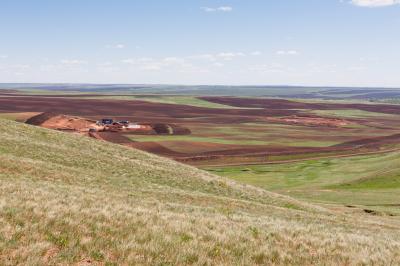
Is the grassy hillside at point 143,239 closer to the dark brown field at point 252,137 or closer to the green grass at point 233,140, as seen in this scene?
the dark brown field at point 252,137

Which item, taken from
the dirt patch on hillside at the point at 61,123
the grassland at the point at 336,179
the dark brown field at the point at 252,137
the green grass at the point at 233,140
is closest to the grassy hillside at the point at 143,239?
the grassland at the point at 336,179

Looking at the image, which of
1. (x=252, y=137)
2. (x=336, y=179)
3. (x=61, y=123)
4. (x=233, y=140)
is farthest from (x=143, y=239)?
(x=61, y=123)

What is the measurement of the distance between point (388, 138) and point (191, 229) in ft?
372

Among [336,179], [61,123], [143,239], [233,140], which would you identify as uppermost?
[143,239]

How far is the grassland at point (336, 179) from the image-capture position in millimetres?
46031

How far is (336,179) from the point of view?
6134 cm

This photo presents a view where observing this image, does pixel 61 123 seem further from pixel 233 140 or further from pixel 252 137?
pixel 252 137

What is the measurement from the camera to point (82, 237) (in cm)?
1166

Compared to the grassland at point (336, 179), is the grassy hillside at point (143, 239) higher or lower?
higher

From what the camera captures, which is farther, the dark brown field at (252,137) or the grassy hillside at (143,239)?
the dark brown field at (252,137)

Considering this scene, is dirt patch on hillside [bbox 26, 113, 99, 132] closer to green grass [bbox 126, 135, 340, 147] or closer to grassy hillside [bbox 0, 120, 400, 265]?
green grass [bbox 126, 135, 340, 147]

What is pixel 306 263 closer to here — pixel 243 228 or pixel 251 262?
pixel 251 262

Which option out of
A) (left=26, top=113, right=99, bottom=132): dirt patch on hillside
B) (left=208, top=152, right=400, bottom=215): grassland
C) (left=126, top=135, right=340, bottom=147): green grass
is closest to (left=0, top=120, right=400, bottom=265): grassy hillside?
(left=208, top=152, right=400, bottom=215): grassland

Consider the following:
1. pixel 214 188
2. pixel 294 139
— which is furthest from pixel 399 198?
pixel 294 139
